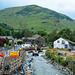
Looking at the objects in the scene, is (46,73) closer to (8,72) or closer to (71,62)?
(71,62)

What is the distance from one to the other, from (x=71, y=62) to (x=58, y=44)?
48.4 m

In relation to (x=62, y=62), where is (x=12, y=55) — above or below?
above

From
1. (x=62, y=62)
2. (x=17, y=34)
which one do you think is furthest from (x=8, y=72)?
(x=17, y=34)

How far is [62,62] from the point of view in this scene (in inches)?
1070

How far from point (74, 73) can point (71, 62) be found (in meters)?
2.95

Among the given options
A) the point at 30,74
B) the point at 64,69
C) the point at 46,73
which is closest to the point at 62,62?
the point at 64,69

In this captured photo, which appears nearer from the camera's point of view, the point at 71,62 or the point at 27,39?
the point at 71,62

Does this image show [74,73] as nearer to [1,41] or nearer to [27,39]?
[1,41]

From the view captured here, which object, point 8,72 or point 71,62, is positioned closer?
point 8,72

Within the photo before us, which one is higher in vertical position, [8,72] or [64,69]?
[8,72]

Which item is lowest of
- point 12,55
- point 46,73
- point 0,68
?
point 46,73

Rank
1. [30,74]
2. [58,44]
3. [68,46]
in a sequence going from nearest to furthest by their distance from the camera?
1. [30,74]
2. [68,46]
3. [58,44]

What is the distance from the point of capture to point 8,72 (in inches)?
749

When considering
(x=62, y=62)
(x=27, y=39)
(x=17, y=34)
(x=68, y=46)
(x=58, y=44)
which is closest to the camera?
(x=62, y=62)
